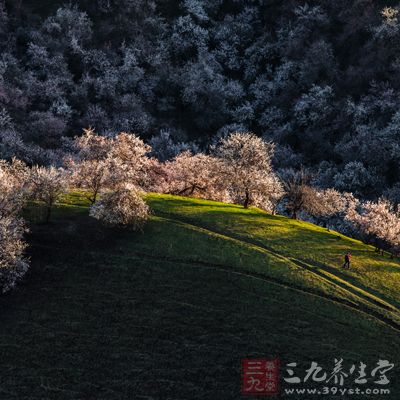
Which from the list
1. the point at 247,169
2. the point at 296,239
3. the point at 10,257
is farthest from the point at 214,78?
the point at 10,257

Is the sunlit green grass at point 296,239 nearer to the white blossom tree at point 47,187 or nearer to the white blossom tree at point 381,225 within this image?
the white blossom tree at point 381,225

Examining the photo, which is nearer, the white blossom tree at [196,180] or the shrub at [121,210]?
the shrub at [121,210]

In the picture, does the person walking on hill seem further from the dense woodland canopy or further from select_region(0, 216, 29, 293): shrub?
the dense woodland canopy

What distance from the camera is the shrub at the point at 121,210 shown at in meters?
66.5

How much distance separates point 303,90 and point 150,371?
12680 centimetres

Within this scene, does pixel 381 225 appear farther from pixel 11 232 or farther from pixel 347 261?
pixel 11 232

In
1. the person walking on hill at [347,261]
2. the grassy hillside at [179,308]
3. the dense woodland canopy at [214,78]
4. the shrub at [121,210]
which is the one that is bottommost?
the grassy hillside at [179,308]

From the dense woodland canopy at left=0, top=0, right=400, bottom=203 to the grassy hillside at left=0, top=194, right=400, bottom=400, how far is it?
2474 inches

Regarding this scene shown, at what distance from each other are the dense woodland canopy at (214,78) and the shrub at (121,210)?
61.4 m

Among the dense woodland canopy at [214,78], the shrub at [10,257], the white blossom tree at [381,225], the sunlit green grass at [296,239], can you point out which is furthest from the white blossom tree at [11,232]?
the dense woodland canopy at [214,78]

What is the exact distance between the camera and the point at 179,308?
53.7 m

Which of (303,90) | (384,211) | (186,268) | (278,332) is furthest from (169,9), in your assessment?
(278,332)

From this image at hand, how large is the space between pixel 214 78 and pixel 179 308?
4720 inches

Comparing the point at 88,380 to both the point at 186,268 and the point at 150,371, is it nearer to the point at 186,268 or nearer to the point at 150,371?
the point at 150,371
